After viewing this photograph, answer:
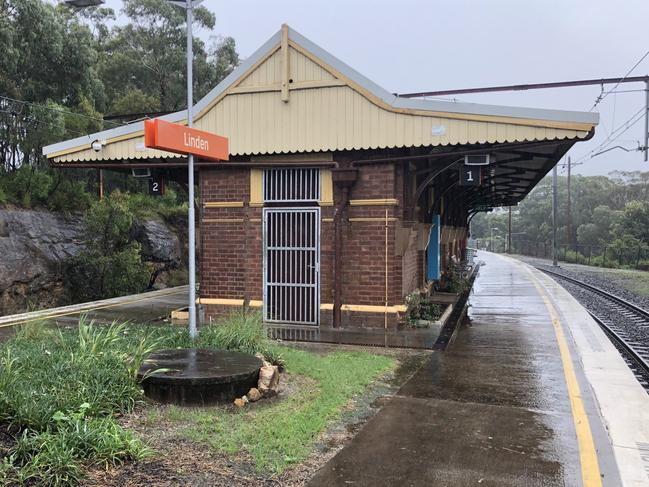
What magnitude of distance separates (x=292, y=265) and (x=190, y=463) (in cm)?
667

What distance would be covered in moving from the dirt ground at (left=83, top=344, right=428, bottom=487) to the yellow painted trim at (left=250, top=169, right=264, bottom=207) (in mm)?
5955

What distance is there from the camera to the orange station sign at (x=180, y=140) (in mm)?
6703

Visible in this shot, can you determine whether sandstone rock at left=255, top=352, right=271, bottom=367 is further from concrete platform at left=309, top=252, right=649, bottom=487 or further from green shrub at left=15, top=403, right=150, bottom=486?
green shrub at left=15, top=403, right=150, bottom=486

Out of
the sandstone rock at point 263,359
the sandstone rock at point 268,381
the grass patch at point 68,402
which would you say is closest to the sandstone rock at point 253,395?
the sandstone rock at point 268,381

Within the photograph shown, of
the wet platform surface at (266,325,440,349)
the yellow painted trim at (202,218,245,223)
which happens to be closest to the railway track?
the wet platform surface at (266,325,440,349)

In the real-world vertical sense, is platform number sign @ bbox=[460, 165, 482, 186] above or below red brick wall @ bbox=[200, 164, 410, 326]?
above

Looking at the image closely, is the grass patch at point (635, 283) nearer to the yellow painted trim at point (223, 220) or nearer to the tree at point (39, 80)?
the yellow painted trim at point (223, 220)

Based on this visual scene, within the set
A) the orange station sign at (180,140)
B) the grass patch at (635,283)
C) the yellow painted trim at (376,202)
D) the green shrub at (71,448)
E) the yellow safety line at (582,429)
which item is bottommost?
the grass patch at (635,283)

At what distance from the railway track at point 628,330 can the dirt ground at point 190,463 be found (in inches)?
219

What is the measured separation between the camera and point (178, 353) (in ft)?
20.9

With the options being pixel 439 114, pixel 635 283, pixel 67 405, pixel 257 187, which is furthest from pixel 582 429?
pixel 635 283

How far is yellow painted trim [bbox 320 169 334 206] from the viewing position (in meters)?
10.2

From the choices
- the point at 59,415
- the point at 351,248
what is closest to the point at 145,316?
the point at 351,248

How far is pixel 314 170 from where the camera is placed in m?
10.4
